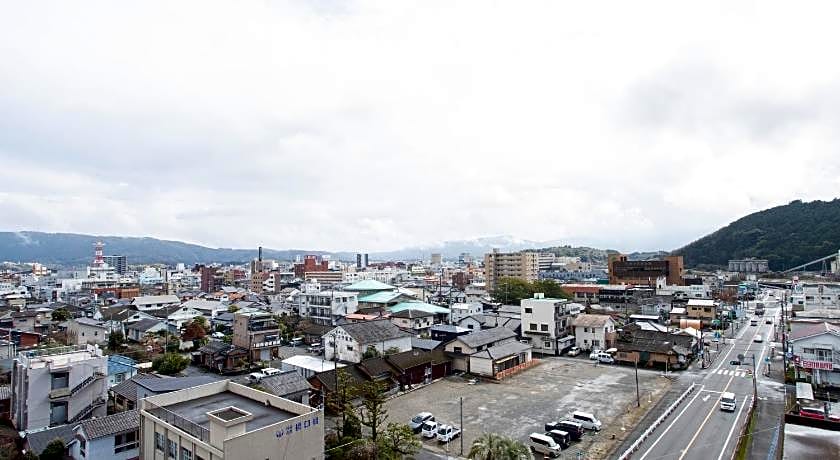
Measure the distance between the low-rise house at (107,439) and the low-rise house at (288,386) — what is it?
17.2 ft

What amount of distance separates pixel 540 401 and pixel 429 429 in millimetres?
7633

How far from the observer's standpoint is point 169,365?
31.7 m

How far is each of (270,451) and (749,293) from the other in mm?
87596

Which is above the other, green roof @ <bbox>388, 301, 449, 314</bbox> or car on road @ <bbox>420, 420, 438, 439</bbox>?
green roof @ <bbox>388, 301, 449, 314</bbox>

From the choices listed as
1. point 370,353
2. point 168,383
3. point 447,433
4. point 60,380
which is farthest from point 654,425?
point 60,380

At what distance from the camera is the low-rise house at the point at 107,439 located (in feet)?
58.1

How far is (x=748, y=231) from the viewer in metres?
137

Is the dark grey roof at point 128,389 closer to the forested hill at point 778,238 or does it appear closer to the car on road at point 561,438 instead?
the car on road at point 561,438

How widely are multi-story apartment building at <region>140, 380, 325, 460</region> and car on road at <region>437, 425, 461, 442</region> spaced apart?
7.77m

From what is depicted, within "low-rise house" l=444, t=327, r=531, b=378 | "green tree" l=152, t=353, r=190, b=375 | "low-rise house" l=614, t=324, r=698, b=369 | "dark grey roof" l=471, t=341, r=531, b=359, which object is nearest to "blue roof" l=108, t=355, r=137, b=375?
"green tree" l=152, t=353, r=190, b=375

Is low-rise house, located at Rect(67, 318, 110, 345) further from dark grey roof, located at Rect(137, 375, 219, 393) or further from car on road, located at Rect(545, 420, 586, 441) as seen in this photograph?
car on road, located at Rect(545, 420, 586, 441)

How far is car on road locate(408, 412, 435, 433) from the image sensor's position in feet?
71.2

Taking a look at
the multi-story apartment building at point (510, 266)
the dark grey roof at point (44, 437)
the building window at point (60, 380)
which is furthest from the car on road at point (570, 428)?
the multi-story apartment building at point (510, 266)

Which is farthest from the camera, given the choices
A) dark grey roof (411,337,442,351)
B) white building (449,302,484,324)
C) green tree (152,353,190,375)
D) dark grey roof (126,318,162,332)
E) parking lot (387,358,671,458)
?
white building (449,302,484,324)
